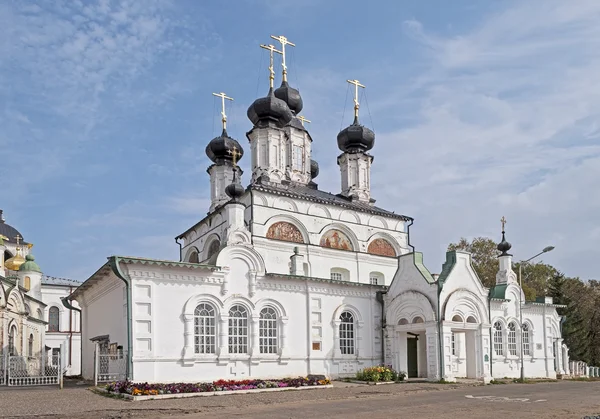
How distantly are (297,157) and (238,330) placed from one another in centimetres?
1417

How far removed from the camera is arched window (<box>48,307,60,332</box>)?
166 ft

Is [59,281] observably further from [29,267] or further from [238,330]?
[238,330]

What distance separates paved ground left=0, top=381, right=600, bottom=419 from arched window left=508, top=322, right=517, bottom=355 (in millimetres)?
8003

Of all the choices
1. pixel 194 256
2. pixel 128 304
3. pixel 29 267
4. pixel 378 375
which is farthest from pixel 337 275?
pixel 29 267

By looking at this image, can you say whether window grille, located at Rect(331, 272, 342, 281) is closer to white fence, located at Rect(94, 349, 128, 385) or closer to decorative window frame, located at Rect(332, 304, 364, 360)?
decorative window frame, located at Rect(332, 304, 364, 360)

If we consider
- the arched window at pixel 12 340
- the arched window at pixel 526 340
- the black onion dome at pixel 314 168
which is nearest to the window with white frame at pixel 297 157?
the black onion dome at pixel 314 168

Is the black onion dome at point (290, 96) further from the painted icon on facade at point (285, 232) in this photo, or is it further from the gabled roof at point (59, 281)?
the gabled roof at point (59, 281)

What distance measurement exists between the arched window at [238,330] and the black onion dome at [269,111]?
12.9 metres

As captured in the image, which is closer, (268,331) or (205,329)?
(205,329)

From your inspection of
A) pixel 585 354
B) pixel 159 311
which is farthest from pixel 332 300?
pixel 585 354

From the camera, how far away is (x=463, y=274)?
24578 millimetres

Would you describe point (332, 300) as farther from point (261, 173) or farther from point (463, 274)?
point (261, 173)

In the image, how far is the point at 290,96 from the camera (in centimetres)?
3588

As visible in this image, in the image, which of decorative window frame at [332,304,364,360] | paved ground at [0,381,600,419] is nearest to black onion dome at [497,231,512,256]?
decorative window frame at [332,304,364,360]
